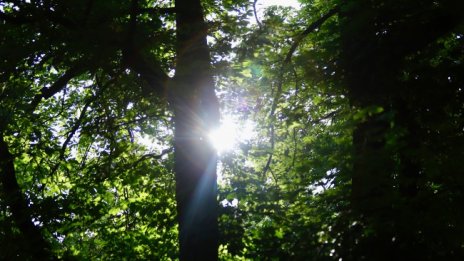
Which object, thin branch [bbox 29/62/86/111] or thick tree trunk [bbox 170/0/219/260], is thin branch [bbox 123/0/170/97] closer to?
thick tree trunk [bbox 170/0/219/260]

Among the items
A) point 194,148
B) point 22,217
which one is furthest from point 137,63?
point 22,217

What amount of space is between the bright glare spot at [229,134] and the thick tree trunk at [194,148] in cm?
18

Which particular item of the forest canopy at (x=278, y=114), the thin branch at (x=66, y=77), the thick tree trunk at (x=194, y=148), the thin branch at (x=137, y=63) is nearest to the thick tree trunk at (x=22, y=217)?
the forest canopy at (x=278, y=114)

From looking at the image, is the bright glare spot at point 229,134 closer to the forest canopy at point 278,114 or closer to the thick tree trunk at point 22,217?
the forest canopy at point 278,114

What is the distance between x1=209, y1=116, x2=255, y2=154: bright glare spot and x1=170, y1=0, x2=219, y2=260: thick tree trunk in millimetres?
182

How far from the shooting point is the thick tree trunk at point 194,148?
6070 mm

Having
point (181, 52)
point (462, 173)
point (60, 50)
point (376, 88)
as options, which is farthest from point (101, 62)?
point (462, 173)

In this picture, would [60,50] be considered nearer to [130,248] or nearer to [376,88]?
[376,88]

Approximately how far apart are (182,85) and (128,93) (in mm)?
2052

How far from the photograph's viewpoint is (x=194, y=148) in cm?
647

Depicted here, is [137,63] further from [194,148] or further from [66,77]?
[194,148]

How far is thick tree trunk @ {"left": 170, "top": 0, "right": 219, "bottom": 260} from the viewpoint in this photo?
6.07 m

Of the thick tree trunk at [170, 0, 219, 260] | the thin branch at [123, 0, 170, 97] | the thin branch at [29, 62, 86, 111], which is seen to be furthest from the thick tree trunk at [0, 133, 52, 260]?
the thin branch at [123, 0, 170, 97]

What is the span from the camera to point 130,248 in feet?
33.8
